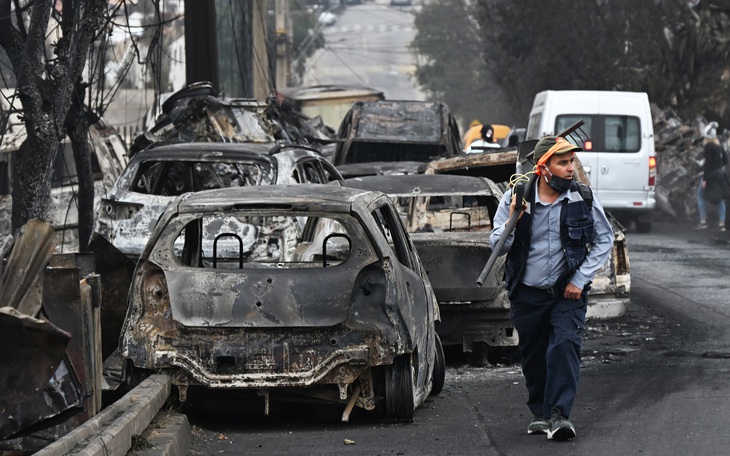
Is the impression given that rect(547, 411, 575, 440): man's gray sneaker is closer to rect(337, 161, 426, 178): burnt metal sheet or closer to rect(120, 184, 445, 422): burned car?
rect(120, 184, 445, 422): burned car

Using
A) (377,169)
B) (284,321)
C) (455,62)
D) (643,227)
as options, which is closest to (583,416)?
(284,321)

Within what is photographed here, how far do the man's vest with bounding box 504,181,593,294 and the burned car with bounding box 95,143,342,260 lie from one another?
4666 mm

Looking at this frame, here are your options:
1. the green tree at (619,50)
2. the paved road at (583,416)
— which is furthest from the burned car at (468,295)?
the green tree at (619,50)

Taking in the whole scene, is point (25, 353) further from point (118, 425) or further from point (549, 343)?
point (549, 343)

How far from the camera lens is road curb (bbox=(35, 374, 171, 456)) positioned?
609 centimetres

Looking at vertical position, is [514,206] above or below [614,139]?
below

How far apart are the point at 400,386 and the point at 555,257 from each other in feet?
4.00

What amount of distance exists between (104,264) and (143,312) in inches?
51.3

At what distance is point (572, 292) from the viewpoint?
7836 millimetres

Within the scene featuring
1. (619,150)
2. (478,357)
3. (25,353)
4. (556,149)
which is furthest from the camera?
(619,150)

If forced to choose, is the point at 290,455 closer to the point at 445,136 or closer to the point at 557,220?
the point at 557,220

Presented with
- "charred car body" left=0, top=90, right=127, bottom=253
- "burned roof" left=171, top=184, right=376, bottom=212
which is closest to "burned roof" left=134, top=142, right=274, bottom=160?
"burned roof" left=171, top=184, right=376, bottom=212

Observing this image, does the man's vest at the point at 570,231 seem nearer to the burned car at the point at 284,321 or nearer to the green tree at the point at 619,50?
the burned car at the point at 284,321

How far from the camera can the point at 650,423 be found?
26.5 feet
